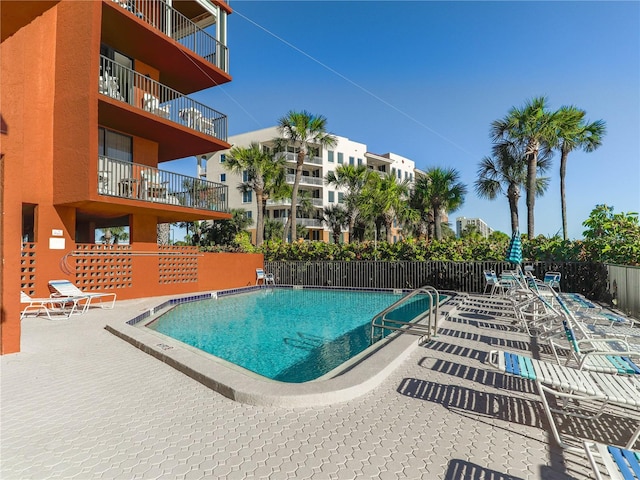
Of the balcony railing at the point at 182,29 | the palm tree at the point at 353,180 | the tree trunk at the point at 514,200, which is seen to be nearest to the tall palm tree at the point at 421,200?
the palm tree at the point at 353,180

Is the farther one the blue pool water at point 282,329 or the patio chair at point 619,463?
the blue pool water at point 282,329

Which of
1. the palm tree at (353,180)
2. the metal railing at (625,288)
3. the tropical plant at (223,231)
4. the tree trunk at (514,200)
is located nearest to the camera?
the metal railing at (625,288)

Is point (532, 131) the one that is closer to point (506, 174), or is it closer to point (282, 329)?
point (506, 174)

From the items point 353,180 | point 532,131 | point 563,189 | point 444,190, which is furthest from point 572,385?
point 353,180

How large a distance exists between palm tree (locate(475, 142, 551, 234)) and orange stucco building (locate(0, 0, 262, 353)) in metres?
16.8

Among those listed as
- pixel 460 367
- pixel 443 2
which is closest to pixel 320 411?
pixel 460 367

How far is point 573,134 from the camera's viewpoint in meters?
19.8

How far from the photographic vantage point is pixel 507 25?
10000 mm

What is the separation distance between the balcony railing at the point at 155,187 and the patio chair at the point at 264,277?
4.20 metres

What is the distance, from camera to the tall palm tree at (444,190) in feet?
89.7

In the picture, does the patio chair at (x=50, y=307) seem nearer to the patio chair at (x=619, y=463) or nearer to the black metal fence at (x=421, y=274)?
the black metal fence at (x=421, y=274)

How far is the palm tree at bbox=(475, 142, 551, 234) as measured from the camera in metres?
21.5

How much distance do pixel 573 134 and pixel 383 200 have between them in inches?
524

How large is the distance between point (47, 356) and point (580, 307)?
957cm
